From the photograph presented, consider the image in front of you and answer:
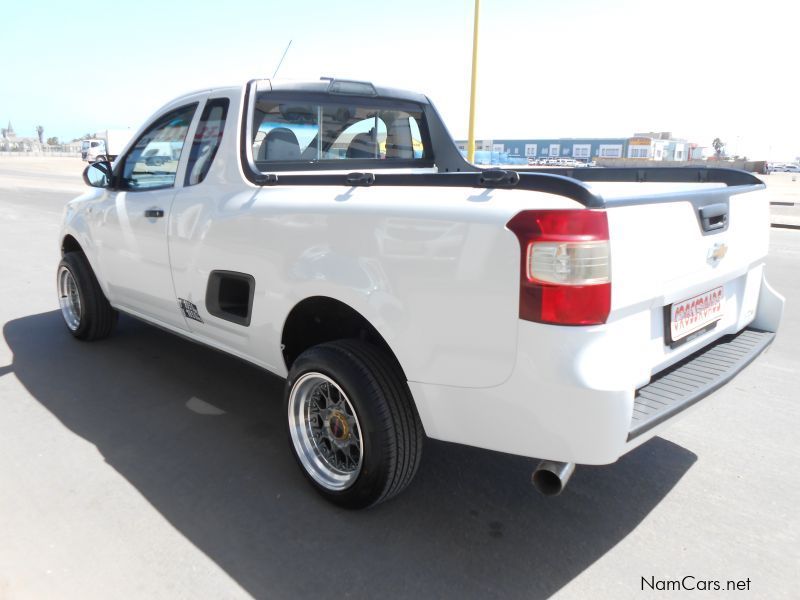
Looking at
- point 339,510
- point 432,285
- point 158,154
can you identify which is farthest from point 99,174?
point 432,285

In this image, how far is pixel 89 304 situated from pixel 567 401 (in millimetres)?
4133

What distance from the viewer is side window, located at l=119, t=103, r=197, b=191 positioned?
3.85 metres

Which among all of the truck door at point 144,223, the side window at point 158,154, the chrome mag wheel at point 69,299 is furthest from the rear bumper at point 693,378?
the chrome mag wheel at point 69,299

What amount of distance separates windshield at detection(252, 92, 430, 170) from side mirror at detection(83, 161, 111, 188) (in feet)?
5.17

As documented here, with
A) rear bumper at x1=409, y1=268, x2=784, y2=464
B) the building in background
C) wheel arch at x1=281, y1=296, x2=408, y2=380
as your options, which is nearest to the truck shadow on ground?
rear bumper at x1=409, y1=268, x2=784, y2=464

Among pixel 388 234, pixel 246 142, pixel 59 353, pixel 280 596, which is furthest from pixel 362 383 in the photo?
pixel 59 353

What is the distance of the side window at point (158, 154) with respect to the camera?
385 centimetres

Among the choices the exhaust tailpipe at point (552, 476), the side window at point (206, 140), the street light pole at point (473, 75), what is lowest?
the exhaust tailpipe at point (552, 476)

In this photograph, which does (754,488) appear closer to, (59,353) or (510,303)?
(510,303)

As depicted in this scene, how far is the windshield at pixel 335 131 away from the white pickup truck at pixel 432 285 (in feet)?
0.05

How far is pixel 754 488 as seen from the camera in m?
2.96

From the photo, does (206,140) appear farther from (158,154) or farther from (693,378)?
(693,378)

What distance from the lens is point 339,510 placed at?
281 cm
